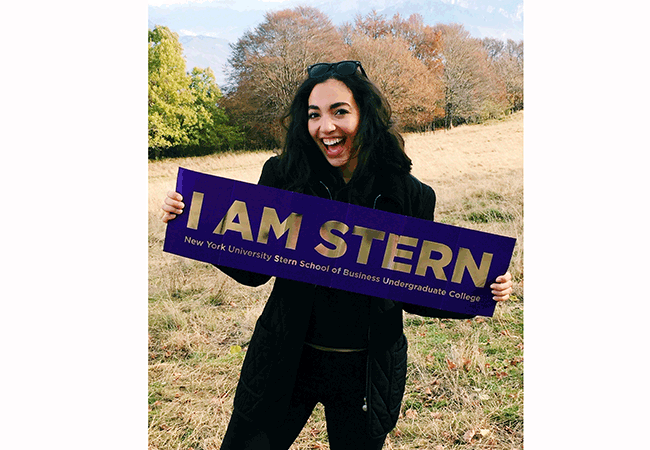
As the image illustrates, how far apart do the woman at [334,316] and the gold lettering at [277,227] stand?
18cm

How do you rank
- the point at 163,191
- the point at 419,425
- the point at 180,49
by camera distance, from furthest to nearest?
the point at 180,49
the point at 163,191
the point at 419,425

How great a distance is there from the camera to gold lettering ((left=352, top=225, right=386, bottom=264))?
8.38 feet

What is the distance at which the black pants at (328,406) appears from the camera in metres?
2.46

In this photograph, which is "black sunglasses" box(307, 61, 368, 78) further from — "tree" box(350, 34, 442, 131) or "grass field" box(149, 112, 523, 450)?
"grass field" box(149, 112, 523, 450)

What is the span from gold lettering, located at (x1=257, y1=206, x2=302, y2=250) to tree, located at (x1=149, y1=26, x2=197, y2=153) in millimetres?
1454

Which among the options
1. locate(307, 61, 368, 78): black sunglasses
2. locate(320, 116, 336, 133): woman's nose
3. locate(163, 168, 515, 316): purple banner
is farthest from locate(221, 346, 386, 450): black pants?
locate(307, 61, 368, 78): black sunglasses

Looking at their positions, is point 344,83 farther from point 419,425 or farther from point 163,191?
point 419,425

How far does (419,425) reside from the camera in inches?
128

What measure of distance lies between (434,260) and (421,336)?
3.66 feet

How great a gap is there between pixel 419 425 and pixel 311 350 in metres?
1.27

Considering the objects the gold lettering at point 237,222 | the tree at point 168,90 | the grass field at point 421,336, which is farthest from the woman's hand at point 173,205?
the tree at point 168,90

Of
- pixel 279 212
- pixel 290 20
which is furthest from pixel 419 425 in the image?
pixel 290 20

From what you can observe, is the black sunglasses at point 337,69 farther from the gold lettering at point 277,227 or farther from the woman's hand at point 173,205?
the woman's hand at point 173,205

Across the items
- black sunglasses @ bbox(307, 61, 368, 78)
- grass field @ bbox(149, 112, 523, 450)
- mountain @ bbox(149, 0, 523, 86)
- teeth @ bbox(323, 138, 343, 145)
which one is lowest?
grass field @ bbox(149, 112, 523, 450)
